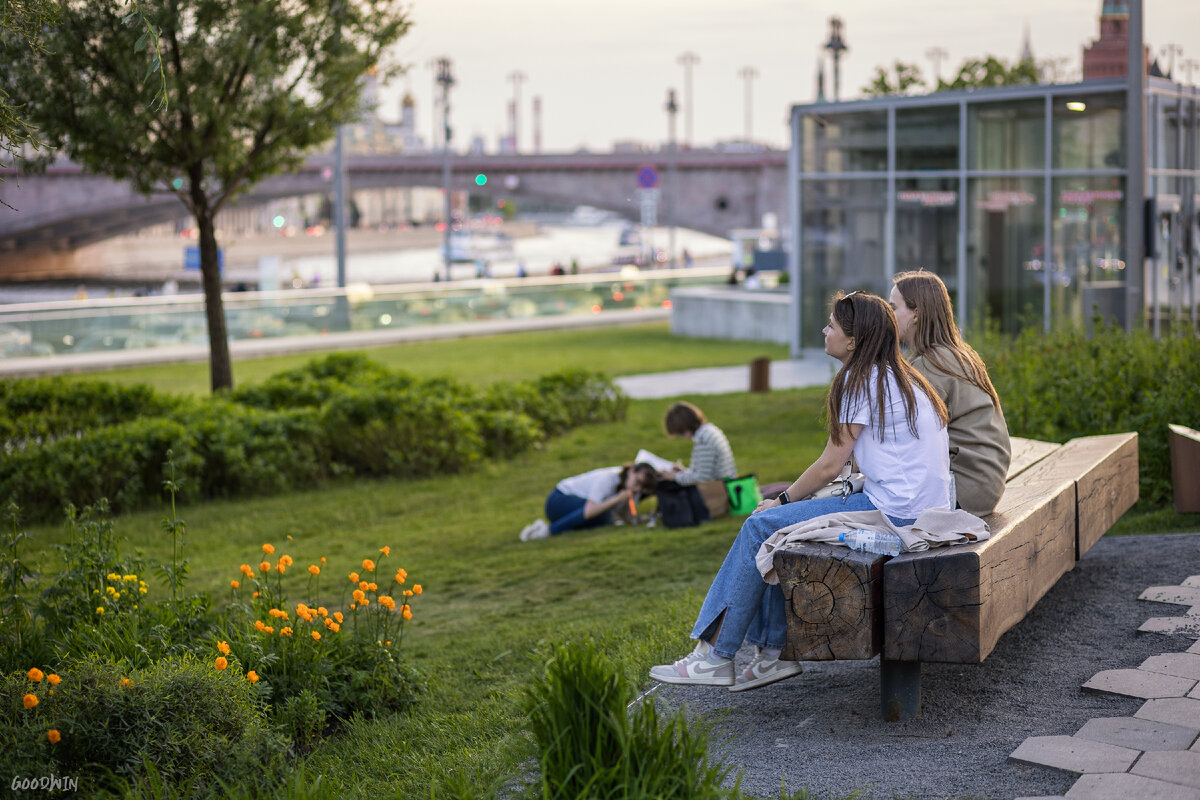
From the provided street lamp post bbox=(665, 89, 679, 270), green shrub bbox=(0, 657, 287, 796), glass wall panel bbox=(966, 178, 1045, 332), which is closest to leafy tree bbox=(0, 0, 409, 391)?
green shrub bbox=(0, 657, 287, 796)

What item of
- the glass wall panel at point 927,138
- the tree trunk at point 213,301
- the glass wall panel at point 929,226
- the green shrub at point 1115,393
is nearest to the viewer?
the green shrub at point 1115,393

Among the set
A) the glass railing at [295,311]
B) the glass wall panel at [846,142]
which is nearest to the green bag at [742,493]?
the glass wall panel at [846,142]

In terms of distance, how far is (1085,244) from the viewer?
17656mm

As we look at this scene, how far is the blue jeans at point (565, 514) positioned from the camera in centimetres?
897

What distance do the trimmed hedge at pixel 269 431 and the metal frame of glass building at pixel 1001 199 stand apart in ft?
23.6

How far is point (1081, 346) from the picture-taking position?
29.3 feet

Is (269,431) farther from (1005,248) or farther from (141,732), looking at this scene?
(1005,248)

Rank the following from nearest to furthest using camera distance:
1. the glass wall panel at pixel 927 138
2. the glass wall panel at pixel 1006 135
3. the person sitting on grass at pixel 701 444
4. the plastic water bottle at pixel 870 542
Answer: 1. the plastic water bottle at pixel 870 542
2. the person sitting on grass at pixel 701 444
3. the glass wall panel at pixel 1006 135
4. the glass wall panel at pixel 927 138

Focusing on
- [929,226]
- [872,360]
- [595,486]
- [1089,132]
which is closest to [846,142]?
[929,226]

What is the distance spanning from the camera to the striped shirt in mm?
8680

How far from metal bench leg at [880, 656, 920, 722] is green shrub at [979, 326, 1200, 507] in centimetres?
409

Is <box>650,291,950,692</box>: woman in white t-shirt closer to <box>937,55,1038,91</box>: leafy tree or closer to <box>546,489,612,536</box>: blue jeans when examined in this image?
<box>546,489,612,536</box>: blue jeans

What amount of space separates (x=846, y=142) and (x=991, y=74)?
1005 centimetres

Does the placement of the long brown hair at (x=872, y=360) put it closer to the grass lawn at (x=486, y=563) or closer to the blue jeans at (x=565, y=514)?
the grass lawn at (x=486, y=563)
